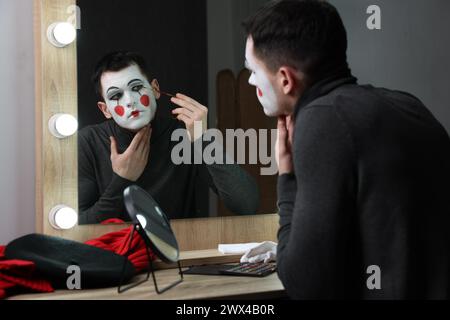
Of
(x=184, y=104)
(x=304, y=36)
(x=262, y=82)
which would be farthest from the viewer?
(x=184, y=104)

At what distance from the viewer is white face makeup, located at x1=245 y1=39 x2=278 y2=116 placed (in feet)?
3.10

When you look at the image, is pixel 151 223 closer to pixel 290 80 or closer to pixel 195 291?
pixel 195 291

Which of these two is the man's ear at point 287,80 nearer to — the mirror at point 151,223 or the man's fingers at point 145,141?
the mirror at point 151,223

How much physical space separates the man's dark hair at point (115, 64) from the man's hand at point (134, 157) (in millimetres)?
150

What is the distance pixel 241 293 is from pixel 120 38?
0.80 meters

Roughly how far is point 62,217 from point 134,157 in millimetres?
260

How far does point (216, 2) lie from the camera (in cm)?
170

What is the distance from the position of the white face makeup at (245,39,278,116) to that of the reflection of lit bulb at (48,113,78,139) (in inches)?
27.2

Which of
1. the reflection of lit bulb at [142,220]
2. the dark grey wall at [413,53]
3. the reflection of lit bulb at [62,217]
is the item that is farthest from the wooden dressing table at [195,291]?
the dark grey wall at [413,53]

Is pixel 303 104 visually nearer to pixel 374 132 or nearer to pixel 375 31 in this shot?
pixel 374 132

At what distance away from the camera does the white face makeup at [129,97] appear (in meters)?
1.55

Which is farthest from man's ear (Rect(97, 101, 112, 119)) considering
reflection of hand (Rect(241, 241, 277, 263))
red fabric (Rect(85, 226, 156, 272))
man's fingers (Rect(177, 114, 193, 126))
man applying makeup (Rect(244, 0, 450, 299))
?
man applying makeup (Rect(244, 0, 450, 299))

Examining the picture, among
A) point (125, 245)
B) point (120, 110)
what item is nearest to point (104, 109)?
point (120, 110)

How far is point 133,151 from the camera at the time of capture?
5.22 ft
